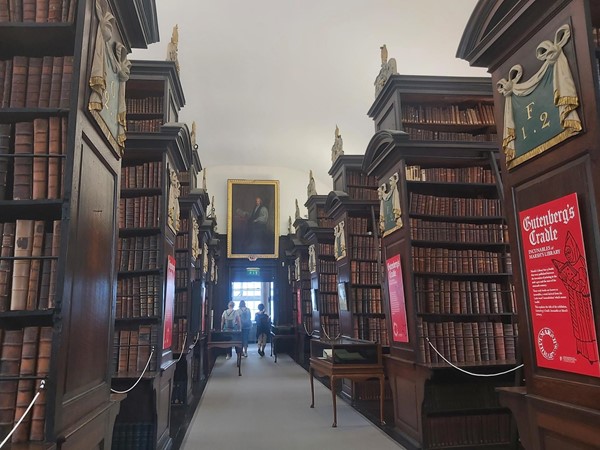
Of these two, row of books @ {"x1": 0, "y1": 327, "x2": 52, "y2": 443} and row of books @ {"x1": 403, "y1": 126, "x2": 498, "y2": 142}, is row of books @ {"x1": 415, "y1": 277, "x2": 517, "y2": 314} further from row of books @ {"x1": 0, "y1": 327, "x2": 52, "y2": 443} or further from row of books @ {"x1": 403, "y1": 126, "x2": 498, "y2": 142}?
row of books @ {"x1": 0, "y1": 327, "x2": 52, "y2": 443}

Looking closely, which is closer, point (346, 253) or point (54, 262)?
point (54, 262)

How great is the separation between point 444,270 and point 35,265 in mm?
3780

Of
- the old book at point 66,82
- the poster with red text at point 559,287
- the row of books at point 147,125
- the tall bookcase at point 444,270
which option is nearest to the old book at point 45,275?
the old book at point 66,82

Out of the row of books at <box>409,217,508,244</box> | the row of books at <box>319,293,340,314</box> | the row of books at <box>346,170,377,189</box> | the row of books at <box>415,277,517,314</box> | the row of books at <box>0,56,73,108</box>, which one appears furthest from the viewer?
the row of books at <box>319,293,340,314</box>

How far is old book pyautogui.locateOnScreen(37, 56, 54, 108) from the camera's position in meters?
2.08

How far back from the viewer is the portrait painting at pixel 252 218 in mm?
14789

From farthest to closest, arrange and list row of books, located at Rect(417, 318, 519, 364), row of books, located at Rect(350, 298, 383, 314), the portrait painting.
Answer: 1. the portrait painting
2. row of books, located at Rect(350, 298, 383, 314)
3. row of books, located at Rect(417, 318, 519, 364)

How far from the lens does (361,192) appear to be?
24.2ft

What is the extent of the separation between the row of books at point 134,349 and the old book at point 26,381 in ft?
7.57

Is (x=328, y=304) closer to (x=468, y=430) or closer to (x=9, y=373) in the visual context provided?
(x=468, y=430)

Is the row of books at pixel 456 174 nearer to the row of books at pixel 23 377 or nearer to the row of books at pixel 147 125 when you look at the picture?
the row of books at pixel 147 125

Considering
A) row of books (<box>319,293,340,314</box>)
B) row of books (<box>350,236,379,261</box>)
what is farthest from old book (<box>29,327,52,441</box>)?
row of books (<box>319,293,340,314</box>)

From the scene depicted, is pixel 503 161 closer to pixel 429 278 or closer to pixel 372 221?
pixel 429 278

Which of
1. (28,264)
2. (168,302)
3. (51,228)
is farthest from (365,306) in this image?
(28,264)
